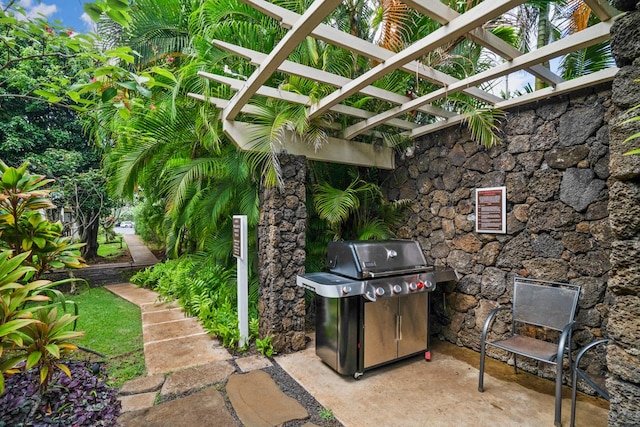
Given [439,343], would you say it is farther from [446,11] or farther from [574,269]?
[446,11]

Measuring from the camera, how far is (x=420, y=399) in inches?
108

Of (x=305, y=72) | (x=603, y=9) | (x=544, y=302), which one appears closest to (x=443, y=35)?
Answer: (x=603, y=9)

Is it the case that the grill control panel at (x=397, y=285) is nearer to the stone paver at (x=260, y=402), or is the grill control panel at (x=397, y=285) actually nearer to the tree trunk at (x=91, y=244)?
the stone paver at (x=260, y=402)

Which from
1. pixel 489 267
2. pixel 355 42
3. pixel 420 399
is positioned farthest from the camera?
pixel 489 267

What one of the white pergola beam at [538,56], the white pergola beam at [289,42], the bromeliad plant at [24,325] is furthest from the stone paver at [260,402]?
the white pergola beam at [538,56]

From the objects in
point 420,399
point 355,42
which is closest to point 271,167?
point 355,42

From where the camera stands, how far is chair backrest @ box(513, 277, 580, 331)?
276 centimetres

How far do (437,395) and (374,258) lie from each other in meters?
1.35

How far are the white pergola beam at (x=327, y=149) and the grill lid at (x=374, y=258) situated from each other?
1.17 m

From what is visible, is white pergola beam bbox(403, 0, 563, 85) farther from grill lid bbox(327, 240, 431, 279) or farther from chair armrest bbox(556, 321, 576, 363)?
chair armrest bbox(556, 321, 576, 363)

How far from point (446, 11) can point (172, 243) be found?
23.1ft

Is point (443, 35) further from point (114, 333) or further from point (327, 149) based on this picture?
point (114, 333)

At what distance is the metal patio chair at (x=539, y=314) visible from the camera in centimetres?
266

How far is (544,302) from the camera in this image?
2.91 meters
